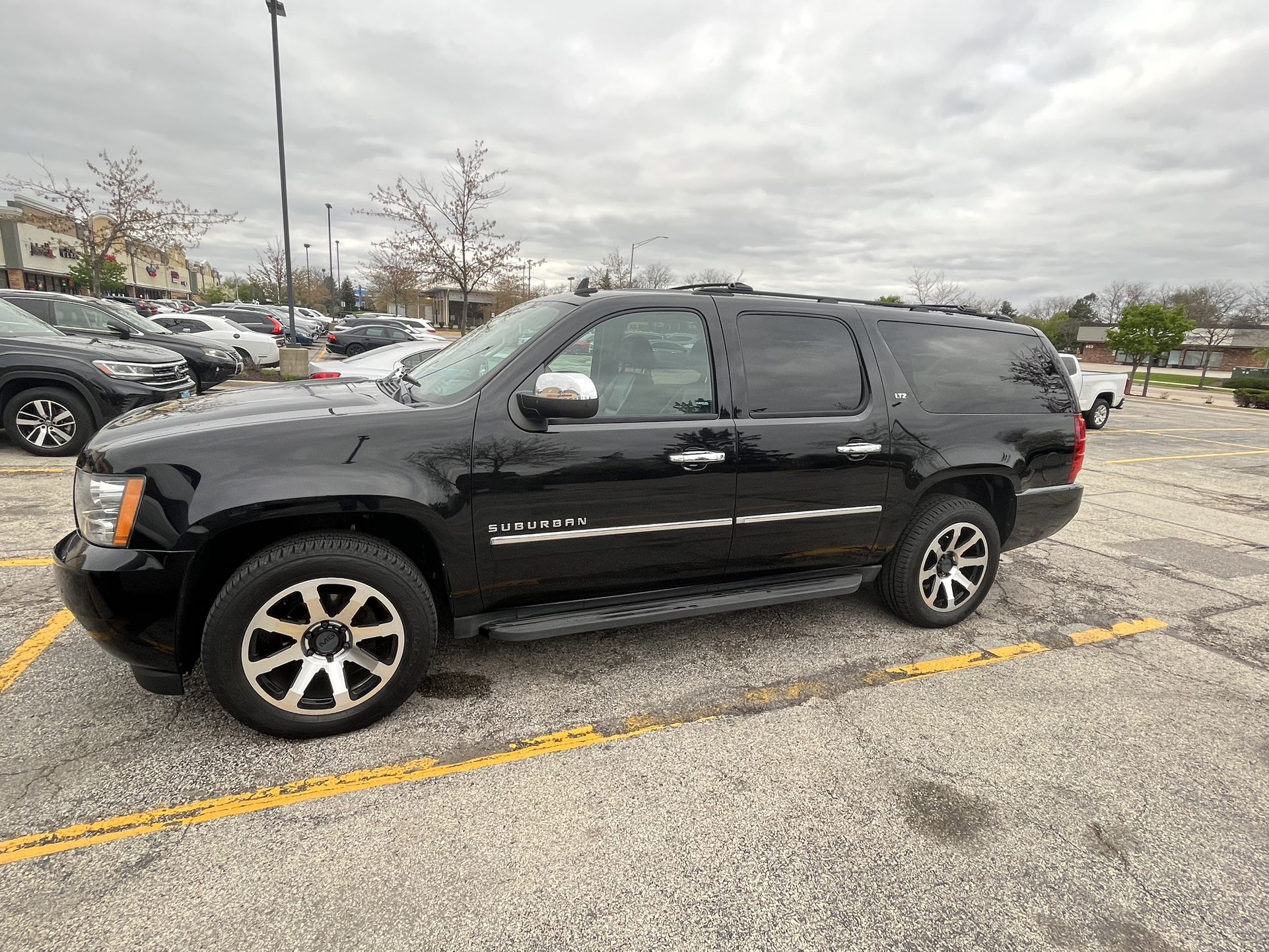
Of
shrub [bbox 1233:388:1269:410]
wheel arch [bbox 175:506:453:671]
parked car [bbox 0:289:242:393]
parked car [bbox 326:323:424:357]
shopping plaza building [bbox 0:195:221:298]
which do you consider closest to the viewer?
wheel arch [bbox 175:506:453:671]

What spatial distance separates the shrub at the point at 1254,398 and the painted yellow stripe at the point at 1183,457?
1613 centimetres

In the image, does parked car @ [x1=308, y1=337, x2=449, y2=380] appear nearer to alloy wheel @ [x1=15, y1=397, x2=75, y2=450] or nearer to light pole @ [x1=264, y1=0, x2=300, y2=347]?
alloy wheel @ [x1=15, y1=397, x2=75, y2=450]

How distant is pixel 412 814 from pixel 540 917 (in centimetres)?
63

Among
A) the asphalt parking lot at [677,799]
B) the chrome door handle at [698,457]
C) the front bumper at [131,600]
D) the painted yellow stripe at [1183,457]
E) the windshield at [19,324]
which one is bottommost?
the asphalt parking lot at [677,799]

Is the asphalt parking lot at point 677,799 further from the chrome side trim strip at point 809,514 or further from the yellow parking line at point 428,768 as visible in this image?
the chrome side trim strip at point 809,514

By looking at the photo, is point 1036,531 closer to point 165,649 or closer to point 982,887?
point 982,887

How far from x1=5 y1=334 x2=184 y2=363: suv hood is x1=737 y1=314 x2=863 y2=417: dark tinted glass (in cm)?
718

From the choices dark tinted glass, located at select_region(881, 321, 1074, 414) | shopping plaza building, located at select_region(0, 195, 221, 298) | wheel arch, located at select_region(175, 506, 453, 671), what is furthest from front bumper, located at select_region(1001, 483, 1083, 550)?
shopping plaza building, located at select_region(0, 195, 221, 298)

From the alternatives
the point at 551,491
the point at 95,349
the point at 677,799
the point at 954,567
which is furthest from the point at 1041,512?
the point at 95,349

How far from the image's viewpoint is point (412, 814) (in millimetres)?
2270

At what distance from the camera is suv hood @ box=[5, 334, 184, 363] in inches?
264

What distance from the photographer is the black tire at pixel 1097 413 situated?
14.3 metres

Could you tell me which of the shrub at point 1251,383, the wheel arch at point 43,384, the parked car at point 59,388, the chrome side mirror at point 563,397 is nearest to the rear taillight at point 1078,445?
the chrome side mirror at point 563,397

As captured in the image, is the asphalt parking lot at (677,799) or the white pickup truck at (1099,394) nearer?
the asphalt parking lot at (677,799)
